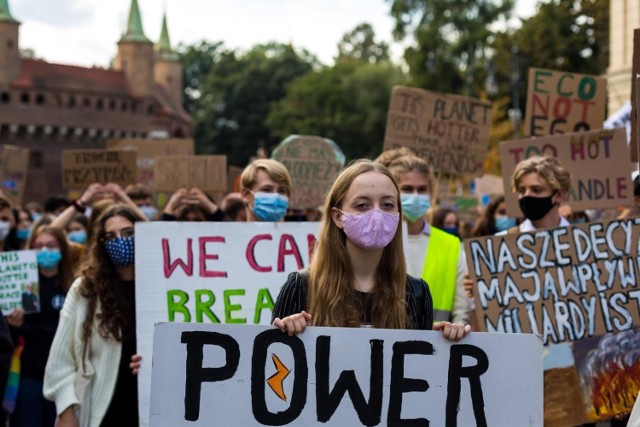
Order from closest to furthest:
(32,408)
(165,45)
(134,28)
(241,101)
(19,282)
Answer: (32,408), (19,282), (134,28), (241,101), (165,45)

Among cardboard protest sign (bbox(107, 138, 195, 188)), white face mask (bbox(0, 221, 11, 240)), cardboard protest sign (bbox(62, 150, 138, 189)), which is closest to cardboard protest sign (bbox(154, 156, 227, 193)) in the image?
cardboard protest sign (bbox(62, 150, 138, 189))

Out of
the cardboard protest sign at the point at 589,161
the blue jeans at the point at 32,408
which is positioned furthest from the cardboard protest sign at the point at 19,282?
the cardboard protest sign at the point at 589,161

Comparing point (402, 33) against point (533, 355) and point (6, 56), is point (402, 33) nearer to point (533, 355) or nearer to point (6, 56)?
point (6, 56)

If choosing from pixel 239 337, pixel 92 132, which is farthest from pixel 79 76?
pixel 239 337

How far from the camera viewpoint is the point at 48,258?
7.79 m

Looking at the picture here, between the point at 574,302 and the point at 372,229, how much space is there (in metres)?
2.50

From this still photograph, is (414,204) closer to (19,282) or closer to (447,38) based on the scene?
(19,282)

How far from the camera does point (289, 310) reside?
158 inches

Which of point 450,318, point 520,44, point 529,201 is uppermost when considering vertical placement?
point 520,44

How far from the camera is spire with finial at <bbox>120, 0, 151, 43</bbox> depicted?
7779 centimetres

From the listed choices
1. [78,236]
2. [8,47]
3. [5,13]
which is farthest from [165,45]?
[78,236]

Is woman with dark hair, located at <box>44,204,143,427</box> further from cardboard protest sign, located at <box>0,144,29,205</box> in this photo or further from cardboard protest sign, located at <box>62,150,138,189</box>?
cardboard protest sign, located at <box>0,144,29,205</box>

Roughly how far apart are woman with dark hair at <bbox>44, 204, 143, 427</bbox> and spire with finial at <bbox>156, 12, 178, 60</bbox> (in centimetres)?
8789

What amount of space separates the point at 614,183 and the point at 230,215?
8.31ft
